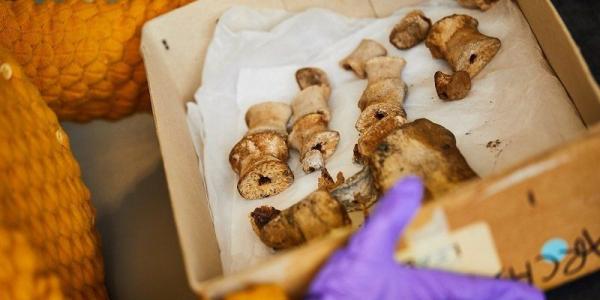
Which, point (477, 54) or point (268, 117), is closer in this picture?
point (477, 54)

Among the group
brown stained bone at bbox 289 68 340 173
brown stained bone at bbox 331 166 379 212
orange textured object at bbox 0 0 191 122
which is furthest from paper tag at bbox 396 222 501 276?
orange textured object at bbox 0 0 191 122

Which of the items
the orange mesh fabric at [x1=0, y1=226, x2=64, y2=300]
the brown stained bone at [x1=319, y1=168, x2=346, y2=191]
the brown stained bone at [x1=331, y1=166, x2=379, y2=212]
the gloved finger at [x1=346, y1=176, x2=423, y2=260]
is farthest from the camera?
the brown stained bone at [x1=319, y1=168, x2=346, y2=191]

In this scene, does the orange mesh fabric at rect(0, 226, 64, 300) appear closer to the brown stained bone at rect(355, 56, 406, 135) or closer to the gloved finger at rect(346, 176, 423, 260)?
the gloved finger at rect(346, 176, 423, 260)

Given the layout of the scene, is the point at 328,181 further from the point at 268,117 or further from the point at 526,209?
the point at 526,209

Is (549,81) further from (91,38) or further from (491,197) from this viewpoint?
(91,38)

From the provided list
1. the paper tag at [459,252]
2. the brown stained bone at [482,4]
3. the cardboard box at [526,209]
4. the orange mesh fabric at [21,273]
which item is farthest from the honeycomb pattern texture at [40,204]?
the brown stained bone at [482,4]

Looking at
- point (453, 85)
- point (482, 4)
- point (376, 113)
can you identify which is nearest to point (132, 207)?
point (376, 113)
